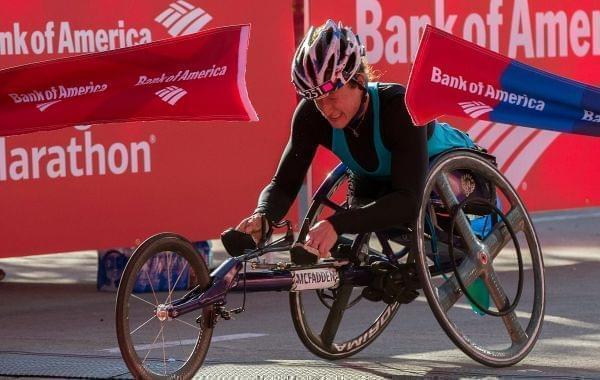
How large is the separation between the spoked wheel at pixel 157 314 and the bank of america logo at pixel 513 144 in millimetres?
4418

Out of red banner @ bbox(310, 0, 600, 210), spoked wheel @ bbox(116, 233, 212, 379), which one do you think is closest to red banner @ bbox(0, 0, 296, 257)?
red banner @ bbox(310, 0, 600, 210)

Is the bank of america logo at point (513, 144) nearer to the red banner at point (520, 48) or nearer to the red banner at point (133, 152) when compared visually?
the red banner at point (520, 48)

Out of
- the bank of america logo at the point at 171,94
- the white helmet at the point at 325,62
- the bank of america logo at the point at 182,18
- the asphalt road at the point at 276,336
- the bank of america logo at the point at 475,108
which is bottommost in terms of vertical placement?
the asphalt road at the point at 276,336

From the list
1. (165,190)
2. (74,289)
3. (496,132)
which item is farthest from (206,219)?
(496,132)

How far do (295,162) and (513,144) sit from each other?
14.2 ft

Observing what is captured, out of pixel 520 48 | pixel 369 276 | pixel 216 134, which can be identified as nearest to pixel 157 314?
pixel 369 276

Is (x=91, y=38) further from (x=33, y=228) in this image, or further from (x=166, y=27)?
(x=33, y=228)

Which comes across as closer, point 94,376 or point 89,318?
point 94,376

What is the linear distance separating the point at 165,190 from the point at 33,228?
2.81ft

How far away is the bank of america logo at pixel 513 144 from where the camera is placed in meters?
10.3

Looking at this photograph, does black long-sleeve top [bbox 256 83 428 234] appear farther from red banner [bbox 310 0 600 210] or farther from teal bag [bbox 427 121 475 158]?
red banner [bbox 310 0 600 210]

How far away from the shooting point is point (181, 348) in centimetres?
611

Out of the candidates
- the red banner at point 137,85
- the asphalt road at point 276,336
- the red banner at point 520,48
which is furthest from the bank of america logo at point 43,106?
the red banner at point 520,48

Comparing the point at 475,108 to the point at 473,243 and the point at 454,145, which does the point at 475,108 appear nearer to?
the point at 454,145
